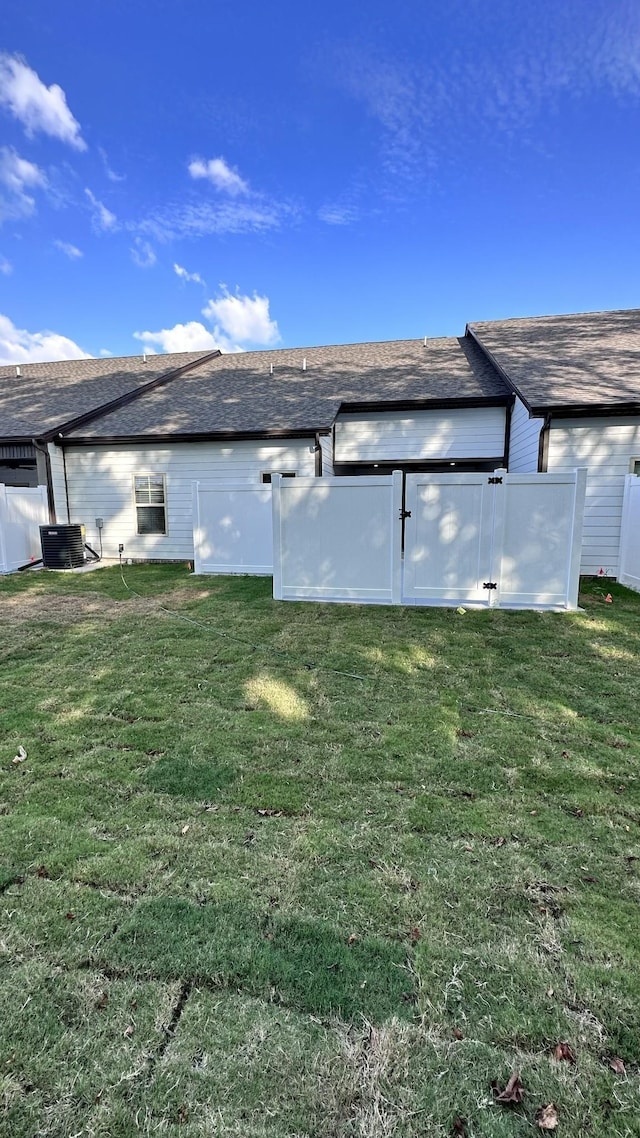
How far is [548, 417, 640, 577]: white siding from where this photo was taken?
8.64 meters

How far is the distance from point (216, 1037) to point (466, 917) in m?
0.99

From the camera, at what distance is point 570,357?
10.6 m

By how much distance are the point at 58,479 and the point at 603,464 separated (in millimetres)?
11547

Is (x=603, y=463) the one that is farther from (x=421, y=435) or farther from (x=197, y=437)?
(x=197, y=437)

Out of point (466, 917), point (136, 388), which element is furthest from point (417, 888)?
point (136, 388)

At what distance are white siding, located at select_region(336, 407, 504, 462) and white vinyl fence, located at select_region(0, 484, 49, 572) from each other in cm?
690

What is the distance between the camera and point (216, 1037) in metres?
1.47

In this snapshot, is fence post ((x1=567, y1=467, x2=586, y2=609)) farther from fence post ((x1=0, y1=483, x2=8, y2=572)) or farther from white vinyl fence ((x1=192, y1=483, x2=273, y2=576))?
fence post ((x1=0, y1=483, x2=8, y2=572))

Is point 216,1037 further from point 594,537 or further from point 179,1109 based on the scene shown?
point 594,537

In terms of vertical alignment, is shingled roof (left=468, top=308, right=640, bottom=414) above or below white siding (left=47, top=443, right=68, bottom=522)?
above

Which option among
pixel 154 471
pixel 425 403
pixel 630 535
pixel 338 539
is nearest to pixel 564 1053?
pixel 338 539

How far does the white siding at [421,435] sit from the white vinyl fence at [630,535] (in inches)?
137

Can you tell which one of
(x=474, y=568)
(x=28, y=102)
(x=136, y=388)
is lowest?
(x=474, y=568)

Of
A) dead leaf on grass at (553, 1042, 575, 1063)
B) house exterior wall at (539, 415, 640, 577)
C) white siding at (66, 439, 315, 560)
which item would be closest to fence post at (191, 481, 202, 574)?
white siding at (66, 439, 315, 560)
